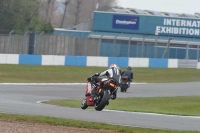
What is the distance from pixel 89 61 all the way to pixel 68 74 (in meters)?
5.38

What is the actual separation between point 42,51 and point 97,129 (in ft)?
101

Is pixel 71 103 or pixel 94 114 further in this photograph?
pixel 71 103

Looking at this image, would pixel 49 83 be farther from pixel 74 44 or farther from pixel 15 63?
pixel 74 44

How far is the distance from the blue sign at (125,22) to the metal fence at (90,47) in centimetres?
775

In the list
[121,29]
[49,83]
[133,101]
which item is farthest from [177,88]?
[121,29]

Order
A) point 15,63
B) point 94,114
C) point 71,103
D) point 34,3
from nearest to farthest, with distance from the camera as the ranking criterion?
point 94,114 → point 71,103 → point 15,63 → point 34,3

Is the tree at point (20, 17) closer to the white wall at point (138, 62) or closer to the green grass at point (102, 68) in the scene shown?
the white wall at point (138, 62)

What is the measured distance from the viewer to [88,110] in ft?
62.2

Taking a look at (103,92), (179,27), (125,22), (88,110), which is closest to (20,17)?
(125,22)

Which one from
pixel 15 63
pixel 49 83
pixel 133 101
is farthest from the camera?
pixel 15 63

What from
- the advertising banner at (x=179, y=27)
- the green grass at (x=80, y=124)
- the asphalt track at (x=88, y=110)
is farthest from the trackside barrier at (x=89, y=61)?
the green grass at (x=80, y=124)

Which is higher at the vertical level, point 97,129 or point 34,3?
point 34,3

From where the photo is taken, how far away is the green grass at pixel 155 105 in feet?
67.8

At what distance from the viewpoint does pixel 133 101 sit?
23719 mm
